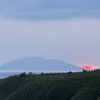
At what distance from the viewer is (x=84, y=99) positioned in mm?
36281

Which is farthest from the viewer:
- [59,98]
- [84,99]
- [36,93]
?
[36,93]

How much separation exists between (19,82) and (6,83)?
5.51ft

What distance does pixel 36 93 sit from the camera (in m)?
42.7

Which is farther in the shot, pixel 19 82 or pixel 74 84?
pixel 19 82

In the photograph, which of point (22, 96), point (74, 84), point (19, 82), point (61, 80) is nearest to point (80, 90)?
point (74, 84)

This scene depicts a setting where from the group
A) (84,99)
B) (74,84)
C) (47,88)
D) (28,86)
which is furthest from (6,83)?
(84,99)

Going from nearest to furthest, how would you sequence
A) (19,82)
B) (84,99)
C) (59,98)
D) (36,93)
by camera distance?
(84,99) → (59,98) → (36,93) → (19,82)

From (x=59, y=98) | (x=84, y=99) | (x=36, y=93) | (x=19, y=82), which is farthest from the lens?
(x=19, y=82)

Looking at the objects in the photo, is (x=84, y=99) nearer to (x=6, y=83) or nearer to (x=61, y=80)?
(x=61, y=80)

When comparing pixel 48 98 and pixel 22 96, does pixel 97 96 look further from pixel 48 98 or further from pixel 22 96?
pixel 22 96

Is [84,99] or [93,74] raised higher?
[93,74]

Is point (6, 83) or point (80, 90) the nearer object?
Answer: point (80, 90)

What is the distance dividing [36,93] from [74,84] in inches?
183

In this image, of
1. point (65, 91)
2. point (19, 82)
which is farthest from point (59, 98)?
point (19, 82)
